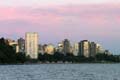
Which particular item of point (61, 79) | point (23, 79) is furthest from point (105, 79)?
point (23, 79)

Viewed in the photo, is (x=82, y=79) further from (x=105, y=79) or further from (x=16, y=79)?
(x=16, y=79)

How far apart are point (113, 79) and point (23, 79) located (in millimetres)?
12972

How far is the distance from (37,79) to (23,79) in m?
1.98

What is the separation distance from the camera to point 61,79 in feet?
259

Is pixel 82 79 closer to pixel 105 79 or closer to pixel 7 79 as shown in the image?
pixel 105 79

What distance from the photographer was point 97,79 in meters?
79.5

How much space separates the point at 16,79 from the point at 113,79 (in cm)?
1392

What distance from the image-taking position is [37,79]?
7769 centimetres

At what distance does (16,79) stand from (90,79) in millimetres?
10581

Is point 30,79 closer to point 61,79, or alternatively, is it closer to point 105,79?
point 61,79

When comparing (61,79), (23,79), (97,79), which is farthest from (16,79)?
(97,79)

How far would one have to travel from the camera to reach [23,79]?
77875 millimetres

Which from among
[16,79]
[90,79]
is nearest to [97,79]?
[90,79]

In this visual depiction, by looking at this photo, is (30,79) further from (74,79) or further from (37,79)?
(74,79)
